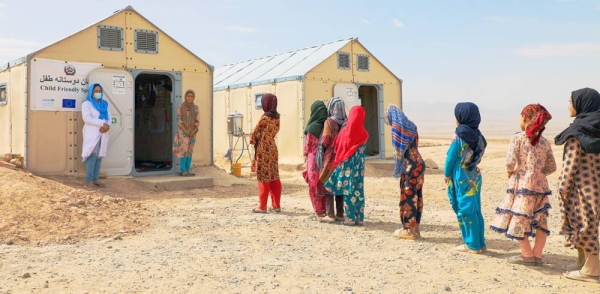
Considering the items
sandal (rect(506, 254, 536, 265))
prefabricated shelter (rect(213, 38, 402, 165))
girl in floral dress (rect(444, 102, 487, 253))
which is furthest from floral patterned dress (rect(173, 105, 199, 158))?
sandal (rect(506, 254, 536, 265))

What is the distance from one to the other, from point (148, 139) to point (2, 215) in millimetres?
6232

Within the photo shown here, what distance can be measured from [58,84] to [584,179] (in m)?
7.91

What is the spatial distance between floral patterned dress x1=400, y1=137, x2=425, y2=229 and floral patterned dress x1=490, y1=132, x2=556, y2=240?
107 centimetres

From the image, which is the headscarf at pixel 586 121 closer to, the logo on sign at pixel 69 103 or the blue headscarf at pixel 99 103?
the blue headscarf at pixel 99 103

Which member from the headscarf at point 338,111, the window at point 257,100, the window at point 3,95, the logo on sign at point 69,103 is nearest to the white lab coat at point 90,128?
the logo on sign at point 69,103

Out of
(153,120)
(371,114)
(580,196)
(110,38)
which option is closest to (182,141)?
(110,38)

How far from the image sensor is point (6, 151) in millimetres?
9125

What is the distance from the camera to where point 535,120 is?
4.04 meters

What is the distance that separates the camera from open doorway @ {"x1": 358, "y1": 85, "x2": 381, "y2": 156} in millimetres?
14049

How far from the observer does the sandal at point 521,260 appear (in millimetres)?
4238

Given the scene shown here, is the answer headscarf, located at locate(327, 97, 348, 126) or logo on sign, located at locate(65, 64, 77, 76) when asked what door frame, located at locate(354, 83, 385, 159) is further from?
headscarf, located at locate(327, 97, 348, 126)

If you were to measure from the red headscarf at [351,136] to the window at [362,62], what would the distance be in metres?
7.62

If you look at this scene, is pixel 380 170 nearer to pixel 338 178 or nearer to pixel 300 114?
pixel 300 114

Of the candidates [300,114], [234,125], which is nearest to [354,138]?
[300,114]
